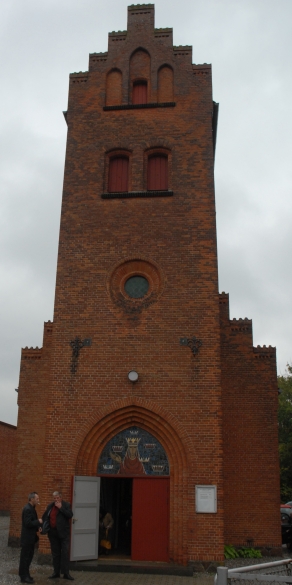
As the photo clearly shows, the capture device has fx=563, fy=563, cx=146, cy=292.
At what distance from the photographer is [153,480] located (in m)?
13.5

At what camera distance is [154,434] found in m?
13.7

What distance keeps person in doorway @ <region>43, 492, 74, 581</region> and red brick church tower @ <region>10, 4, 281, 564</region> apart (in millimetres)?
1469

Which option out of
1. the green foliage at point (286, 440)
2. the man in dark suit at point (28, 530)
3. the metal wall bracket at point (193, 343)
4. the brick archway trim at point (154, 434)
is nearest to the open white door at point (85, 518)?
the brick archway trim at point (154, 434)

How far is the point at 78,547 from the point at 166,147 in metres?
10.6

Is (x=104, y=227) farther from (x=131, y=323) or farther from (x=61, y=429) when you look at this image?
(x=61, y=429)

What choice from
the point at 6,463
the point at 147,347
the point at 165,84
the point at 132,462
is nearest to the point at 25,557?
the point at 132,462

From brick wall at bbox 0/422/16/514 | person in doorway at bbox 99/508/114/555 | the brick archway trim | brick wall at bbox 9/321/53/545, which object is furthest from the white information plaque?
brick wall at bbox 0/422/16/514

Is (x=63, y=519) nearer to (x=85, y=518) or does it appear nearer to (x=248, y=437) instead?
(x=85, y=518)

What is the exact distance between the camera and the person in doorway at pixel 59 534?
36.3 feet

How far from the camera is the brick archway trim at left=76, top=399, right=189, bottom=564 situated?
515 inches

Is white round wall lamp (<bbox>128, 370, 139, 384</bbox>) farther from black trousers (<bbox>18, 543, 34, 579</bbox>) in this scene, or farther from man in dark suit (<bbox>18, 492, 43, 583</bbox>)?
black trousers (<bbox>18, 543, 34, 579</bbox>)

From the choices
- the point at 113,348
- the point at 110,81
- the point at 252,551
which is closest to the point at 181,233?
the point at 113,348

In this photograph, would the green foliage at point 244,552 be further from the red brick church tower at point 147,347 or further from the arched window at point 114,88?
the arched window at point 114,88

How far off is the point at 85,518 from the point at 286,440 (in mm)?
28814
